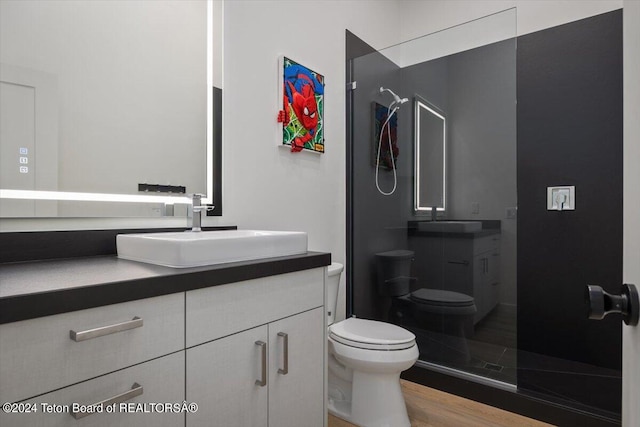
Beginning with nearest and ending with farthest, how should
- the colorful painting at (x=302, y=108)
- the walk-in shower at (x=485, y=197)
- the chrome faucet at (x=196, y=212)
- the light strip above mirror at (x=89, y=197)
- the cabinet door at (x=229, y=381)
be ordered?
the cabinet door at (x=229, y=381)
the light strip above mirror at (x=89, y=197)
the chrome faucet at (x=196, y=212)
the colorful painting at (x=302, y=108)
the walk-in shower at (x=485, y=197)

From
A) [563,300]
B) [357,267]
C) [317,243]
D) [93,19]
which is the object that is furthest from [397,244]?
[93,19]

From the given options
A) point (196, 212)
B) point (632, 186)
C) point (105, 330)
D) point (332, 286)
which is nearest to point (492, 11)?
point (332, 286)

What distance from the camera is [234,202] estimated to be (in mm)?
1733

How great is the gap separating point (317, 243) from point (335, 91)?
102 cm

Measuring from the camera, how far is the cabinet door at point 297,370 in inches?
47.9

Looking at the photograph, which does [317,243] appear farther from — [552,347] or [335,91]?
[552,347]

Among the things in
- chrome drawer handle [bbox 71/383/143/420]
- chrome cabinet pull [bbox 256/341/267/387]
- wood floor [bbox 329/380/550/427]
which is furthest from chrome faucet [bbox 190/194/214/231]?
wood floor [bbox 329/380/550/427]

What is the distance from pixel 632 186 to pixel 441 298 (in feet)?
6.35

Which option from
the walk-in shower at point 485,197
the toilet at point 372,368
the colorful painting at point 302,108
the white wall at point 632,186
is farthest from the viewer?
the walk-in shower at point 485,197

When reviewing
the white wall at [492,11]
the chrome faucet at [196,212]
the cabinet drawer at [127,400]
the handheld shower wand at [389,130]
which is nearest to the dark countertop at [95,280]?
the cabinet drawer at [127,400]

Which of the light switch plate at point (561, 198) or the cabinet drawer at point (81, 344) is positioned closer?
the cabinet drawer at point (81, 344)

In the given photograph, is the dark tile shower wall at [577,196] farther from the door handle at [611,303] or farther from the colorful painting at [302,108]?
the door handle at [611,303]

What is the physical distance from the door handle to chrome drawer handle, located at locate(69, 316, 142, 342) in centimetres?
89

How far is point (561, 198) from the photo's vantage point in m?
2.43
